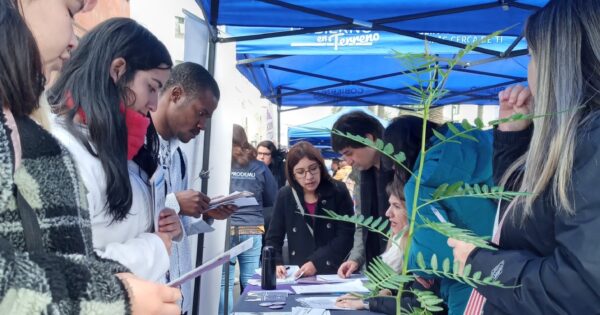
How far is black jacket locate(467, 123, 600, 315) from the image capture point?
104cm

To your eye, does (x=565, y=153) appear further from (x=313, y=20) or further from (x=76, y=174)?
(x=313, y=20)

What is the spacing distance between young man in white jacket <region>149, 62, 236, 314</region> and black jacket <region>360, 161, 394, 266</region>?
1232 millimetres

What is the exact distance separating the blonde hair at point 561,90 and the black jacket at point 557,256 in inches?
0.9

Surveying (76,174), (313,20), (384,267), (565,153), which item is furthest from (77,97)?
(313,20)

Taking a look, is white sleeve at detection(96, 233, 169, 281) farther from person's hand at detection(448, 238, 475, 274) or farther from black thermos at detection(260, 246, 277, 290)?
black thermos at detection(260, 246, 277, 290)

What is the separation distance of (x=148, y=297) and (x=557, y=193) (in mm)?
831

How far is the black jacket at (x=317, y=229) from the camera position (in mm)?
3527

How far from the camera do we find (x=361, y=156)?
10.9 feet

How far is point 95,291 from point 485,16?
10.8ft

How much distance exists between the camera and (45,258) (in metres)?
0.69

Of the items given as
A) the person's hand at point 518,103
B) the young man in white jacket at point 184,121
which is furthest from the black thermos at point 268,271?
the person's hand at point 518,103

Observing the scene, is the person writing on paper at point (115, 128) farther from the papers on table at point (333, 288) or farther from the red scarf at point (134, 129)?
the papers on table at point (333, 288)

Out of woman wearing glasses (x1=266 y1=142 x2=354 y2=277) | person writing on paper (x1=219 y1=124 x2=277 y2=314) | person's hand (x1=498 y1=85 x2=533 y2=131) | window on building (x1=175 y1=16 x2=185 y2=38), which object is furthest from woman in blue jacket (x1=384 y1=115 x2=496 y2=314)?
person writing on paper (x1=219 y1=124 x2=277 y2=314)

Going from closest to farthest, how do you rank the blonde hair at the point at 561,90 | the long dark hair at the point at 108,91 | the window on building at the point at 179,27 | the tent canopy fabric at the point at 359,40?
the blonde hair at the point at 561,90
the long dark hair at the point at 108,91
the tent canopy fabric at the point at 359,40
the window on building at the point at 179,27
